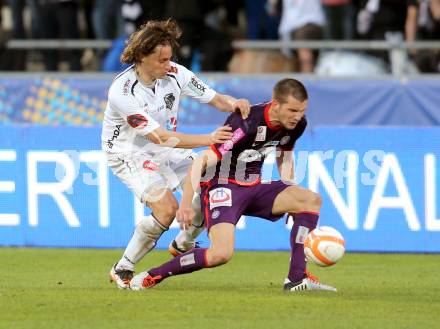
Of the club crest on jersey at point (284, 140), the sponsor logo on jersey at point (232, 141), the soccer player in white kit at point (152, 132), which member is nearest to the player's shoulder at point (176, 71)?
the soccer player in white kit at point (152, 132)

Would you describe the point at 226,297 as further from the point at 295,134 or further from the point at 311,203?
the point at 295,134

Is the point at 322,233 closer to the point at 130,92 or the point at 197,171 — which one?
the point at 197,171

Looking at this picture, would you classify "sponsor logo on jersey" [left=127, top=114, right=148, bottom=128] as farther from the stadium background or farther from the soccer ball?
the stadium background

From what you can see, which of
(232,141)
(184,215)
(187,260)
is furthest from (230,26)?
(184,215)

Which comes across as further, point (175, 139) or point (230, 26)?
point (230, 26)

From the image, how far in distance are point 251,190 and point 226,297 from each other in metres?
0.88

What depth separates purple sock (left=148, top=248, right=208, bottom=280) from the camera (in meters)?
9.27

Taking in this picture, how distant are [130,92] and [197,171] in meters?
0.99

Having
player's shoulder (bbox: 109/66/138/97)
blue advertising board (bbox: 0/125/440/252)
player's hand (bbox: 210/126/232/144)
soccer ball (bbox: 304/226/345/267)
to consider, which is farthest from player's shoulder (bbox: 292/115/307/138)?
blue advertising board (bbox: 0/125/440/252)

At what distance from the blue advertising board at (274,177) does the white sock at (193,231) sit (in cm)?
258

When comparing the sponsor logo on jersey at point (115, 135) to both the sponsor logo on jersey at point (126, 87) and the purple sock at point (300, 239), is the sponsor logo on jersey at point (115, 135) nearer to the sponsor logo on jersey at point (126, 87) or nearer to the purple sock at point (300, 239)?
the sponsor logo on jersey at point (126, 87)

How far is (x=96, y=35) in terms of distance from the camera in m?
17.2

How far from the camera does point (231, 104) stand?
987 centimetres

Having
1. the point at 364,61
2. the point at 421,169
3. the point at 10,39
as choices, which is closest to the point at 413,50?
the point at 364,61
